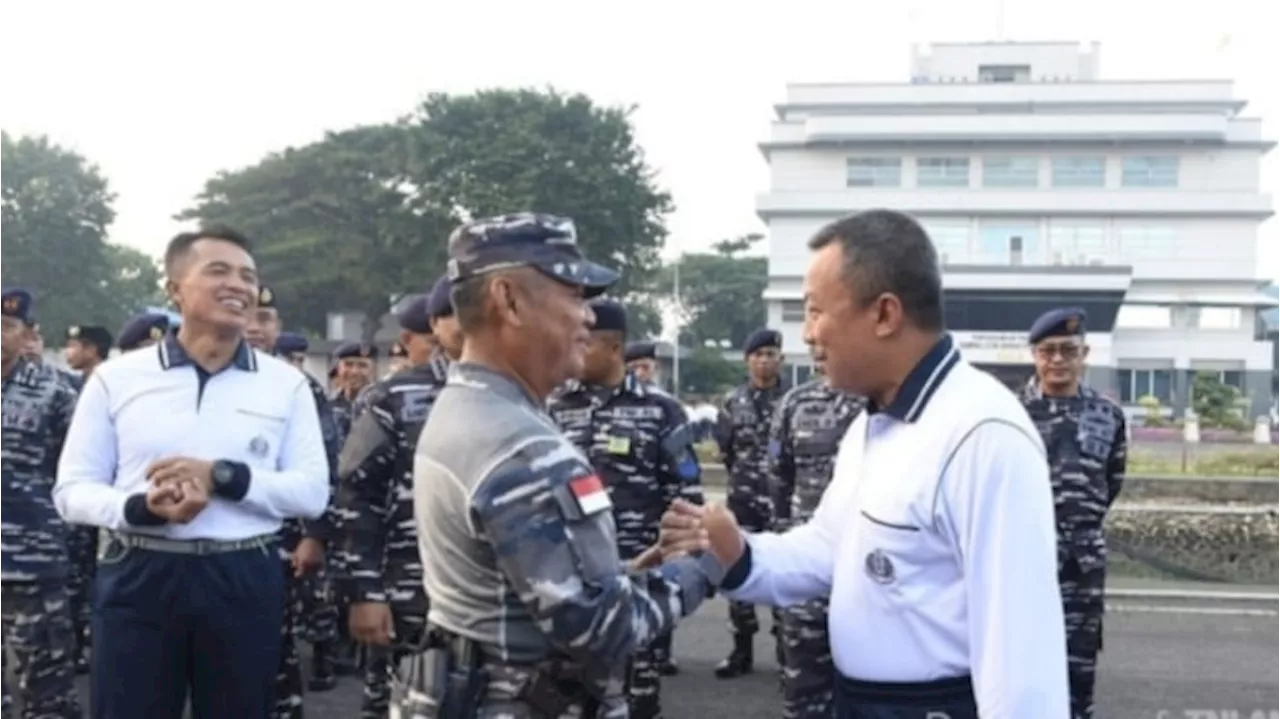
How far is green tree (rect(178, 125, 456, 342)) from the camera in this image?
40.9 meters

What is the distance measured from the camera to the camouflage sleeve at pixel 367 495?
462cm

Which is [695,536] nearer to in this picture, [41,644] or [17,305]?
[41,644]

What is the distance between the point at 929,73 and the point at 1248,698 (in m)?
53.9

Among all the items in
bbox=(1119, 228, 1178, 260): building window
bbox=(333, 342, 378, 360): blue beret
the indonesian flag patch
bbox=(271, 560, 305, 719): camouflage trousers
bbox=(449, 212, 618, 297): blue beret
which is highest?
bbox=(1119, 228, 1178, 260): building window

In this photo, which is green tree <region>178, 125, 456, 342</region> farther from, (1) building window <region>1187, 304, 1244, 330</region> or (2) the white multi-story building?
(1) building window <region>1187, 304, 1244, 330</region>

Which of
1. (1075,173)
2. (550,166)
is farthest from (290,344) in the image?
(1075,173)

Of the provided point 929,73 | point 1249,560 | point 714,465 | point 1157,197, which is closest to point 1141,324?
point 1157,197

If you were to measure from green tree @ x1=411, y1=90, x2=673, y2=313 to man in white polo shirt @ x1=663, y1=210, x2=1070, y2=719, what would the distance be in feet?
126

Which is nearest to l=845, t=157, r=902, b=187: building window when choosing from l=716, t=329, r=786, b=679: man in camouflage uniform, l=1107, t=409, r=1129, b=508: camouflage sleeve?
l=716, t=329, r=786, b=679: man in camouflage uniform

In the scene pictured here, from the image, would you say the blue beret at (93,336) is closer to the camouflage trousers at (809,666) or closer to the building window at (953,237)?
the camouflage trousers at (809,666)

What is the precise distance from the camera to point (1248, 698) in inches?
262

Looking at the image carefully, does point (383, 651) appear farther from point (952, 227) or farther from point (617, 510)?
point (952, 227)

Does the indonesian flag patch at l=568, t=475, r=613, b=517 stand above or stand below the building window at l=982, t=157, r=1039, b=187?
below

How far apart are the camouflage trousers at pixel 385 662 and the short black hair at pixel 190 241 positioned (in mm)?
1466
